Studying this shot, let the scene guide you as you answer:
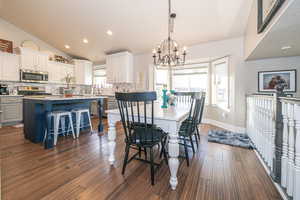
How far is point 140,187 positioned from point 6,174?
1.73m

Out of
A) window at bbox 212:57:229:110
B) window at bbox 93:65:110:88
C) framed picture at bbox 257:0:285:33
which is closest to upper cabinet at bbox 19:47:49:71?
window at bbox 93:65:110:88

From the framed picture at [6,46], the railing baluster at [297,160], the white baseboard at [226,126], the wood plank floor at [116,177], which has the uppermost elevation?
the framed picture at [6,46]

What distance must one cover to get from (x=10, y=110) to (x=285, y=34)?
21.6 feet

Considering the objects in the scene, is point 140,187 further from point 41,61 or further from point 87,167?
point 41,61

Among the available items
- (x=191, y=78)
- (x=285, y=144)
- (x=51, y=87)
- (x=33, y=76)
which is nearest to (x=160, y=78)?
(x=191, y=78)

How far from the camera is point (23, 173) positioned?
1695 mm

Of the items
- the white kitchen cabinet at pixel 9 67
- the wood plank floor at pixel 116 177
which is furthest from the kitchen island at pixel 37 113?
the white kitchen cabinet at pixel 9 67

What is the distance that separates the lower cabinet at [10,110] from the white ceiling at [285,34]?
20.3 feet

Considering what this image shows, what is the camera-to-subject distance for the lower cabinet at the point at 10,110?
12.6 ft

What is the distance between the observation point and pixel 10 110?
13.0ft

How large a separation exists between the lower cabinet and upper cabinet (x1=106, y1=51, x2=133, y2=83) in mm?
2914

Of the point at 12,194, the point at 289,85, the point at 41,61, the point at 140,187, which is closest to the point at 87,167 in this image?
the point at 12,194

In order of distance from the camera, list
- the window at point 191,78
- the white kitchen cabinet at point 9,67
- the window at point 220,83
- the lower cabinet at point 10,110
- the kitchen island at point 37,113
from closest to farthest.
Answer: the kitchen island at point 37,113, the window at point 220,83, the lower cabinet at point 10,110, the white kitchen cabinet at point 9,67, the window at point 191,78

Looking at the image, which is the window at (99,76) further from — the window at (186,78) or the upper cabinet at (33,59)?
the window at (186,78)
